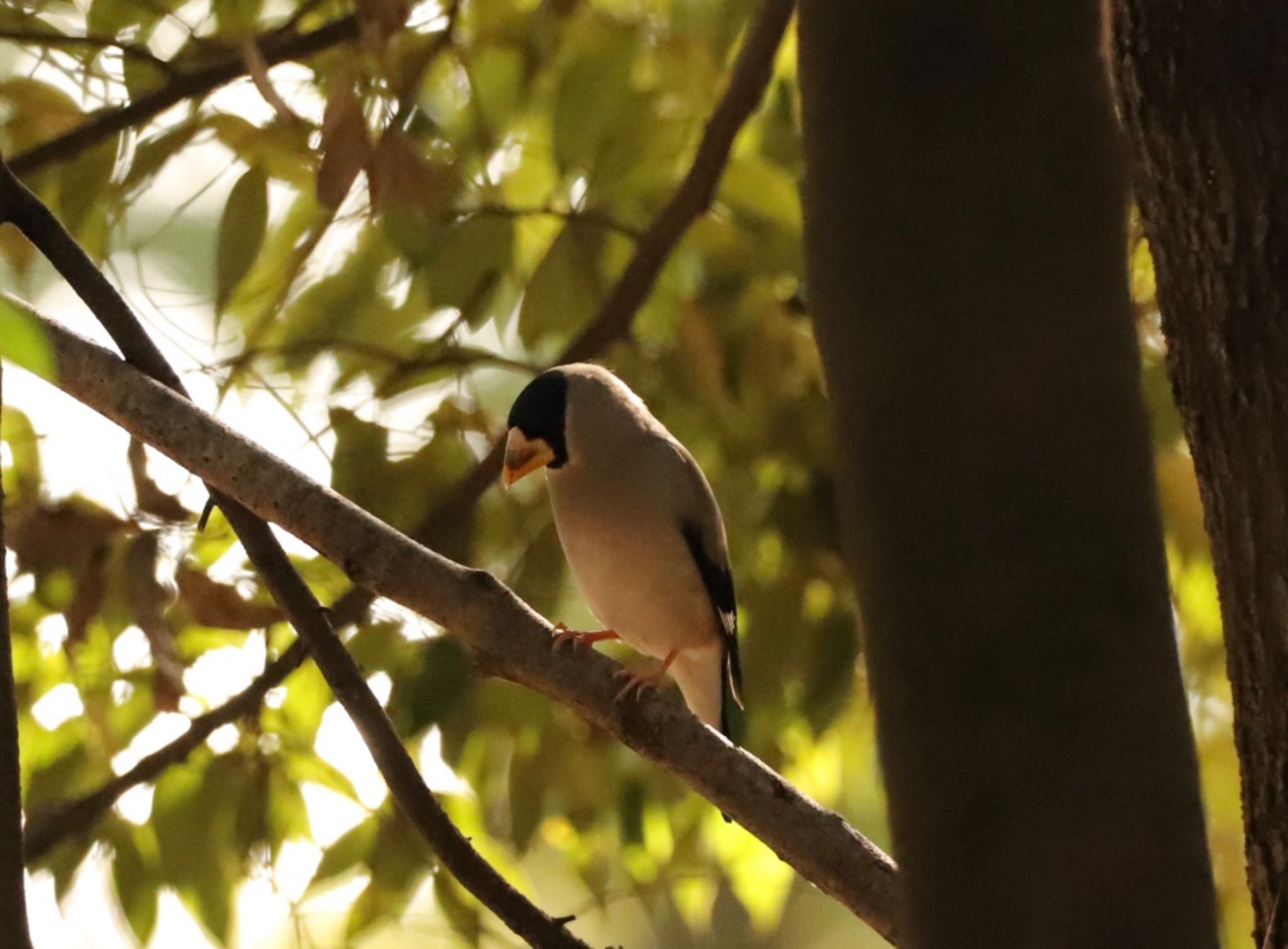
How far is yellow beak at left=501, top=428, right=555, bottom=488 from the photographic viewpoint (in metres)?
2.22

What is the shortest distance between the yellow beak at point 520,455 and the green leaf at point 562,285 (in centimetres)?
15

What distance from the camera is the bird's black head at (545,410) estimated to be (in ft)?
7.27

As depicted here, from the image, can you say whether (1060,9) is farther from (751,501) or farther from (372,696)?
(751,501)

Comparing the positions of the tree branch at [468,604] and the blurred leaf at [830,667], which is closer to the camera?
the tree branch at [468,604]

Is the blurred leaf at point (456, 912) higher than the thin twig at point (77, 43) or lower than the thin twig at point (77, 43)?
lower

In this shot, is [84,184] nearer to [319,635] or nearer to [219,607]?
[219,607]

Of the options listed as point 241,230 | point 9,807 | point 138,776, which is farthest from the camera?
point 138,776

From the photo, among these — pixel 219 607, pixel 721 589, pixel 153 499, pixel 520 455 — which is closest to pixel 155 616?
Result: pixel 219 607

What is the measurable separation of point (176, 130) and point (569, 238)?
1.93ft

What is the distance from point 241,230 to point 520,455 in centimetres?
53

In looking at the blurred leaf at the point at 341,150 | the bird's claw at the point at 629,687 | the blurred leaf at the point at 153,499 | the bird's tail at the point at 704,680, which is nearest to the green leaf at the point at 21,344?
the bird's claw at the point at 629,687

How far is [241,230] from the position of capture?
6.68 ft

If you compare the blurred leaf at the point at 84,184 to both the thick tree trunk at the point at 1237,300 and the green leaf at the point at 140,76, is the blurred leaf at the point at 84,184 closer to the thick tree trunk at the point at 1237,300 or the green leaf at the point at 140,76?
the green leaf at the point at 140,76

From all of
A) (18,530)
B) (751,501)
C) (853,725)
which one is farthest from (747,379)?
(18,530)
